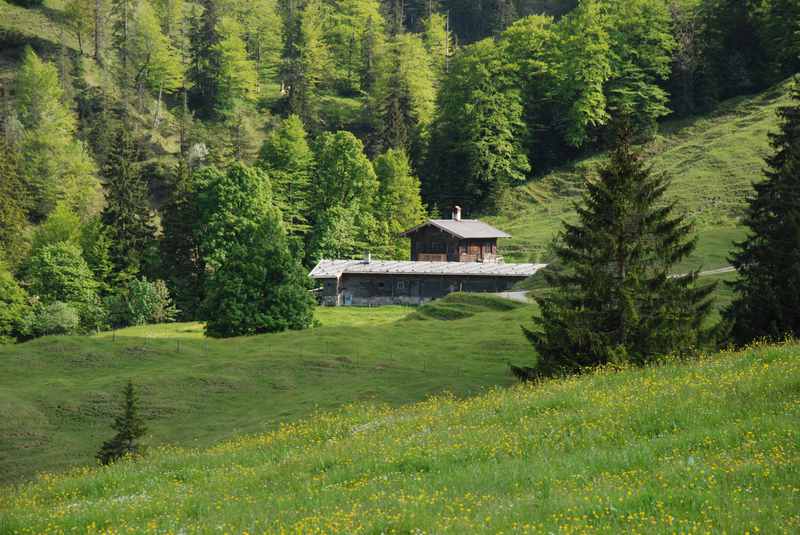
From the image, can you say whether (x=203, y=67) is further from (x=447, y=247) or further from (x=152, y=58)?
(x=447, y=247)

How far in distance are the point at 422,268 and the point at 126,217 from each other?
3363 cm

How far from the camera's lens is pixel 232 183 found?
89750 mm

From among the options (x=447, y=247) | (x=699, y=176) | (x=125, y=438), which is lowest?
(x=125, y=438)

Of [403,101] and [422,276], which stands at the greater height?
[403,101]

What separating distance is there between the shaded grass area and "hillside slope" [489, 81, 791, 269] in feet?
117

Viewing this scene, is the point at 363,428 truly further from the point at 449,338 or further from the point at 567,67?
the point at 567,67

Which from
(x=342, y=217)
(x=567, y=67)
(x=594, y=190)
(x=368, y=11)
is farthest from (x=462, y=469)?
(x=368, y=11)

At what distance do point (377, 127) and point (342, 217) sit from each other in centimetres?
3712

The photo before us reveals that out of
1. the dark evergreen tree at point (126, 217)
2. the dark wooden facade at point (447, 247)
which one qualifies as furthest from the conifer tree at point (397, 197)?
the dark evergreen tree at point (126, 217)

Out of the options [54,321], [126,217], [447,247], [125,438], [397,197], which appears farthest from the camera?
[397,197]

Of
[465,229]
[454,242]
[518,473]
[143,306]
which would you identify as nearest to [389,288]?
[454,242]

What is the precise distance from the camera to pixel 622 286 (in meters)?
29.5

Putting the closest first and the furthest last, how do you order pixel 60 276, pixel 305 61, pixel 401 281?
1. pixel 60 276
2. pixel 401 281
3. pixel 305 61

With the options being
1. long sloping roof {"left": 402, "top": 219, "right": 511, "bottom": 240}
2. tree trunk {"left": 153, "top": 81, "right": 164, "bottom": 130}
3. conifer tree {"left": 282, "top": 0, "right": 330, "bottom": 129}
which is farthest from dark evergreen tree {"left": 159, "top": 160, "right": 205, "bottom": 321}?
tree trunk {"left": 153, "top": 81, "right": 164, "bottom": 130}
